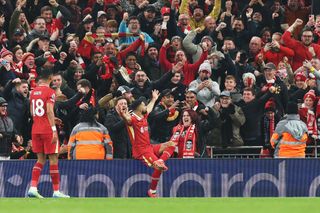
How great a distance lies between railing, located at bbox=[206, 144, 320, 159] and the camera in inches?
964

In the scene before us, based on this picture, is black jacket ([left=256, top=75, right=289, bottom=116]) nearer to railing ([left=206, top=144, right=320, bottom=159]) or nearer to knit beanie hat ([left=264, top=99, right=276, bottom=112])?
knit beanie hat ([left=264, top=99, right=276, bottom=112])

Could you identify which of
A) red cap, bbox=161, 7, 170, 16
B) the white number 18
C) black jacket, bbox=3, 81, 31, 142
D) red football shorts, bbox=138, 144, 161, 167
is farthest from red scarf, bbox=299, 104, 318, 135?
the white number 18

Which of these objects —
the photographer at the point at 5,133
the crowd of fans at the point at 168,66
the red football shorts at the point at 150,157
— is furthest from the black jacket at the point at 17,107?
the red football shorts at the point at 150,157

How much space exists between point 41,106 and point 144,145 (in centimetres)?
253

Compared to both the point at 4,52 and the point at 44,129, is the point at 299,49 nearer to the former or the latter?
the point at 4,52

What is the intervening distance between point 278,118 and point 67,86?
4.21 metres

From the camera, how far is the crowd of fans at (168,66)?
2434 cm

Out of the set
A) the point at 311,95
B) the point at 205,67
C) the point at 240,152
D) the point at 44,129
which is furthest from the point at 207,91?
the point at 44,129

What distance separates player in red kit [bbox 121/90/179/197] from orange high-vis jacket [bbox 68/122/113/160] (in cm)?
46

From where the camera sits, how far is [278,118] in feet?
82.3

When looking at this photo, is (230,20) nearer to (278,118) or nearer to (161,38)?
(161,38)

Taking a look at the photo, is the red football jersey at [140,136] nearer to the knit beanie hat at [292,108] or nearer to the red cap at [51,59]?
the knit beanie hat at [292,108]
